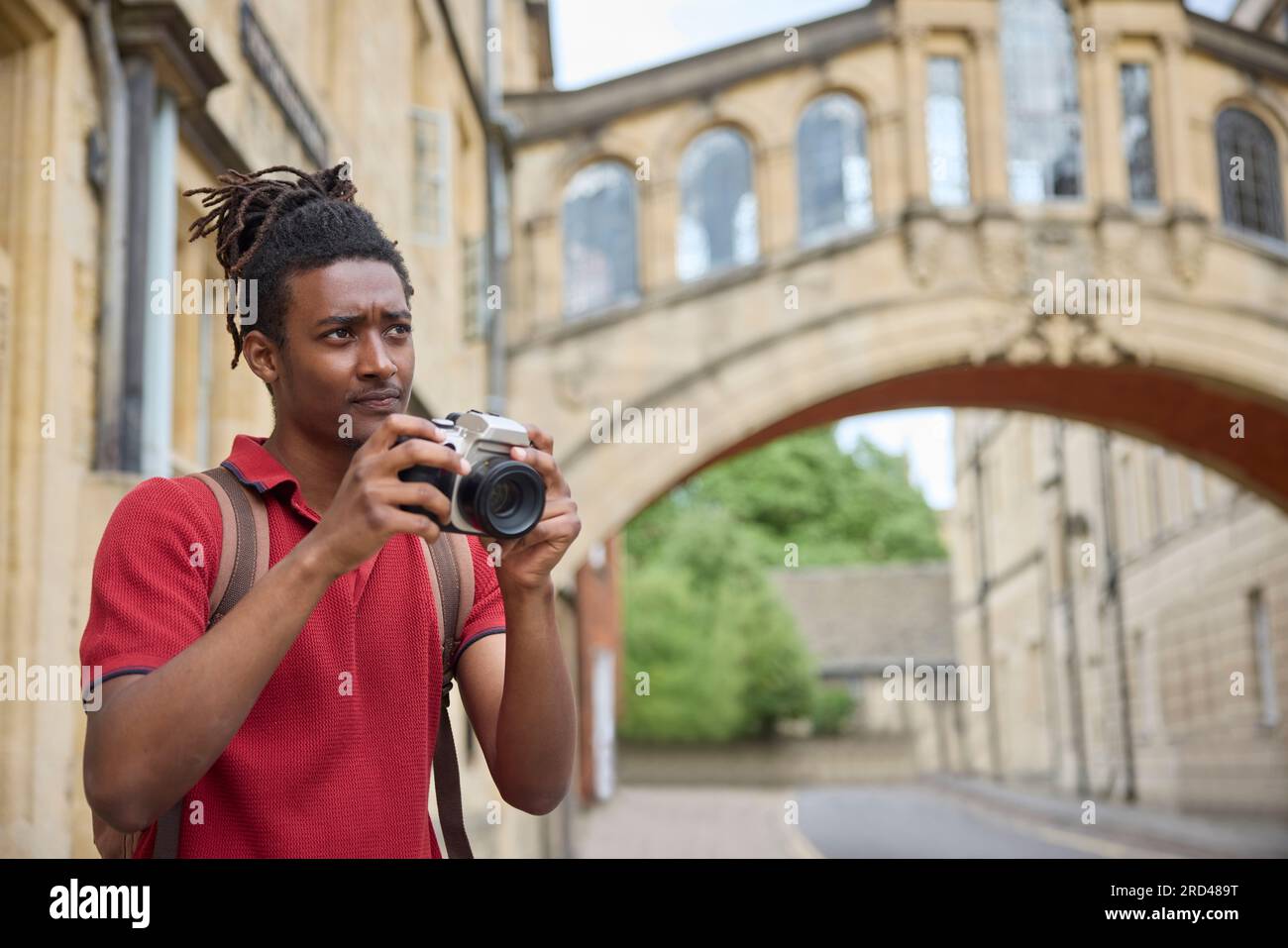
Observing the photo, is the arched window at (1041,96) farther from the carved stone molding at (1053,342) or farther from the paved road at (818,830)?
the paved road at (818,830)

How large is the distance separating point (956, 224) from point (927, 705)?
107ft

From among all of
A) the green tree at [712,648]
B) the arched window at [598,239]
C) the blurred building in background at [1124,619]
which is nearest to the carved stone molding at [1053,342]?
the arched window at [598,239]

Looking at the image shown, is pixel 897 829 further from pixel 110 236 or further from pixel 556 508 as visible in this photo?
pixel 556 508

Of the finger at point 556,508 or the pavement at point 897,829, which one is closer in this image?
the finger at point 556,508

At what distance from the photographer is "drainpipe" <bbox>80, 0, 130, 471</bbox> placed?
524cm

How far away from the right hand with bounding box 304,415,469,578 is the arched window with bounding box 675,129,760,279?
13.7 m

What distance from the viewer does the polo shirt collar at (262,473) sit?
1769mm

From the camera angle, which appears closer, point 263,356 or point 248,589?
point 248,589

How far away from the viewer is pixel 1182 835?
1895 cm

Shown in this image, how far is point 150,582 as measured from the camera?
1.60 m

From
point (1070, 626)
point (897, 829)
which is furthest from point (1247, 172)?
point (1070, 626)

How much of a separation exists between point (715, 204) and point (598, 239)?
4.16 feet
